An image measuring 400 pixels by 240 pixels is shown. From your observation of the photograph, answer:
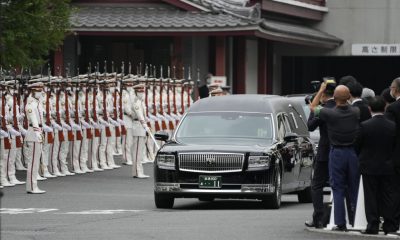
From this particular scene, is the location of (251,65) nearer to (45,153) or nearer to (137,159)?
(137,159)

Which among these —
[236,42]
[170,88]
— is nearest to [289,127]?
[170,88]

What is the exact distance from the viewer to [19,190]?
2588cm

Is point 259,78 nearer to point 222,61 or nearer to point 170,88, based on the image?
point 222,61

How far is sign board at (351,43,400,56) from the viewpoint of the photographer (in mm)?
49344

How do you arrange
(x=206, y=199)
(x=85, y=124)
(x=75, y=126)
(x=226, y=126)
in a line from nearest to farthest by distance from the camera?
(x=226, y=126) < (x=206, y=199) < (x=75, y=126) < (x=85, y=124)

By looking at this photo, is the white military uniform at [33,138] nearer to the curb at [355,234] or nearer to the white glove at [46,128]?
the white glove at [46,128]

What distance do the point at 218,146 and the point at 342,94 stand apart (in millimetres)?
4228

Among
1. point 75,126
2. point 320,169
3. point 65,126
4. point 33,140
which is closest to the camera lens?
point 320,169

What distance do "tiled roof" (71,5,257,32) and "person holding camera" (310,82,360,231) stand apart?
71.3ft

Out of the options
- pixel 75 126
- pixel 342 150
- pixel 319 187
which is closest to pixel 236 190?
pixel 319 187

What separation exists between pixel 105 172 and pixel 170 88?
692cm

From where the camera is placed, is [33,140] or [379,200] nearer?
[379,200]

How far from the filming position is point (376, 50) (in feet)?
162

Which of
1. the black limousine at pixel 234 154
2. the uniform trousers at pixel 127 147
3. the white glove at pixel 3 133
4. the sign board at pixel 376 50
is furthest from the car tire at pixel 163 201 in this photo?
the sign board at pixel 376 50
